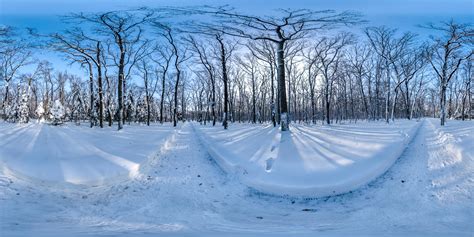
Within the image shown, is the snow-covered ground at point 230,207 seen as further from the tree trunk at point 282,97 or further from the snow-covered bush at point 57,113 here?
the snow-covered bush at point 57,113

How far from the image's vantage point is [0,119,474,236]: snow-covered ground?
500cm

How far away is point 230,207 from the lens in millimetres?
6500

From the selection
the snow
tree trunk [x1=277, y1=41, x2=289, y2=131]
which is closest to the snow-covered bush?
tree trunk [x1=277, y1=41, x2=289, y2=131]

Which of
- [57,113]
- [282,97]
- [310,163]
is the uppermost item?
[282,97]

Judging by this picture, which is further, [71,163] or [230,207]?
[71,163]

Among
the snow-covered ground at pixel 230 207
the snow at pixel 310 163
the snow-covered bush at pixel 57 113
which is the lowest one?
the snow-covered ground at pixel 230 207

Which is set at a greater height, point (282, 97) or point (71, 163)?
point (282, 97)

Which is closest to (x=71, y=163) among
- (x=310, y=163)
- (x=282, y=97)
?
(x=310, y=163)

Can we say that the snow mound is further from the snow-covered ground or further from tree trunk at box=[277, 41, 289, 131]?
tree trunk at box=[277, 41, 289, 131]

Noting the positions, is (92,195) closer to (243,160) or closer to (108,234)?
(108,234)

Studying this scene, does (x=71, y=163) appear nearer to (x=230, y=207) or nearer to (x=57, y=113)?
(x=230, y=207)

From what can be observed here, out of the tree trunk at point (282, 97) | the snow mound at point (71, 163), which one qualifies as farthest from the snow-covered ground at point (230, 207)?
the tree trunk at point (282, 97)

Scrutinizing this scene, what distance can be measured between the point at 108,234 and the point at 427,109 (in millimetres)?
116618

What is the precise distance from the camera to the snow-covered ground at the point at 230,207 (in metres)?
5.00
